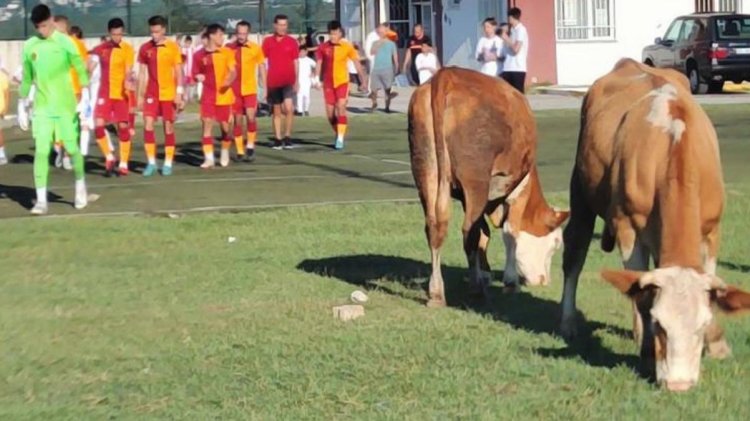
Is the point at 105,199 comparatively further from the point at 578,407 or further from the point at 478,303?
the point at 578,407

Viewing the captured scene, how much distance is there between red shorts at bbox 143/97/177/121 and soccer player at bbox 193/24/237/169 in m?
0.84

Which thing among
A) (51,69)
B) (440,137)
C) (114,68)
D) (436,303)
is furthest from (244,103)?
(436,303)

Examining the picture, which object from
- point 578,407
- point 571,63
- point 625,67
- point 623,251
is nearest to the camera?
point 578,407

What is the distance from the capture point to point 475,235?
35.2 feet

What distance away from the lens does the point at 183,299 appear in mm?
11188

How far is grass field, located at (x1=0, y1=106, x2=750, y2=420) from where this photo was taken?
25.9 ft

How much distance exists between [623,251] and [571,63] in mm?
35534

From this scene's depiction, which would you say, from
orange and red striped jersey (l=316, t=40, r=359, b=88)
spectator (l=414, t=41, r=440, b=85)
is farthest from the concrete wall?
orange and red striped jersey (l=316, t=40, r=359, b=88)

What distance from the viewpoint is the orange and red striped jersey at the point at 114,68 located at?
2134cm

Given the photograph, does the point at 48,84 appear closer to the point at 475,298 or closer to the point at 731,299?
the point at 475,298

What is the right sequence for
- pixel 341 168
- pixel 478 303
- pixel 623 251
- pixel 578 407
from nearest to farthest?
pixel 578 407
pixel 623 251
pixel 478 303
pixel 341 168

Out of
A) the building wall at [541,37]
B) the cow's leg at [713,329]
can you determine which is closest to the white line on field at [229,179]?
the cow's leg at [713,329]

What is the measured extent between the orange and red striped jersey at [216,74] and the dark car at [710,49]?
18148 mm

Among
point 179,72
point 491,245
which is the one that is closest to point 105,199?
point 179,72
